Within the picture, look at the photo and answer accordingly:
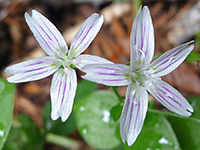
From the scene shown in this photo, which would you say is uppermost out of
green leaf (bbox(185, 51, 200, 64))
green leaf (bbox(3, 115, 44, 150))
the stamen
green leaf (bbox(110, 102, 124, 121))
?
green leaf (bbox(185, 51, 200, 64))

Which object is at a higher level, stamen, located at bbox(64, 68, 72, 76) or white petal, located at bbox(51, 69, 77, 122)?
stamen, located at bbox(64, 68, 72, 76)

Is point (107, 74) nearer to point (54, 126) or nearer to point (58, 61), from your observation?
point (58, 61)

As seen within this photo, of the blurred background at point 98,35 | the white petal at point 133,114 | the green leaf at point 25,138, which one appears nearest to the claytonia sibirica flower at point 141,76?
the white petal at point 133,114

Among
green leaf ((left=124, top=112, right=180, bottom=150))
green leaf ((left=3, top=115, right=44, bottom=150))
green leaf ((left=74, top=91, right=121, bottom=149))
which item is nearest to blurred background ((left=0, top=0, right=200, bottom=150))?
green leaf ((left=3, top=115, right=44, bottom=150))

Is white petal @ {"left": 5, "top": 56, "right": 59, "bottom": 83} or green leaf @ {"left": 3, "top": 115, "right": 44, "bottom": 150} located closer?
white petal @ {"left": 5, "top": 56, "right": 59, "bottom": 83}

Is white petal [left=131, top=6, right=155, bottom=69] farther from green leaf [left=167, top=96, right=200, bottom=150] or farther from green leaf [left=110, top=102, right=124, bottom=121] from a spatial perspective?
green leaf [left=167, top=96, right=200, bottom=150]

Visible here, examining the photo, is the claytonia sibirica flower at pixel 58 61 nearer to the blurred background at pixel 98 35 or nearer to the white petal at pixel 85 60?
the white petal at pixel 85 60

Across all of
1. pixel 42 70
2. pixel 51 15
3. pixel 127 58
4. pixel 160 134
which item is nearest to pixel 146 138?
pixel 160 134
